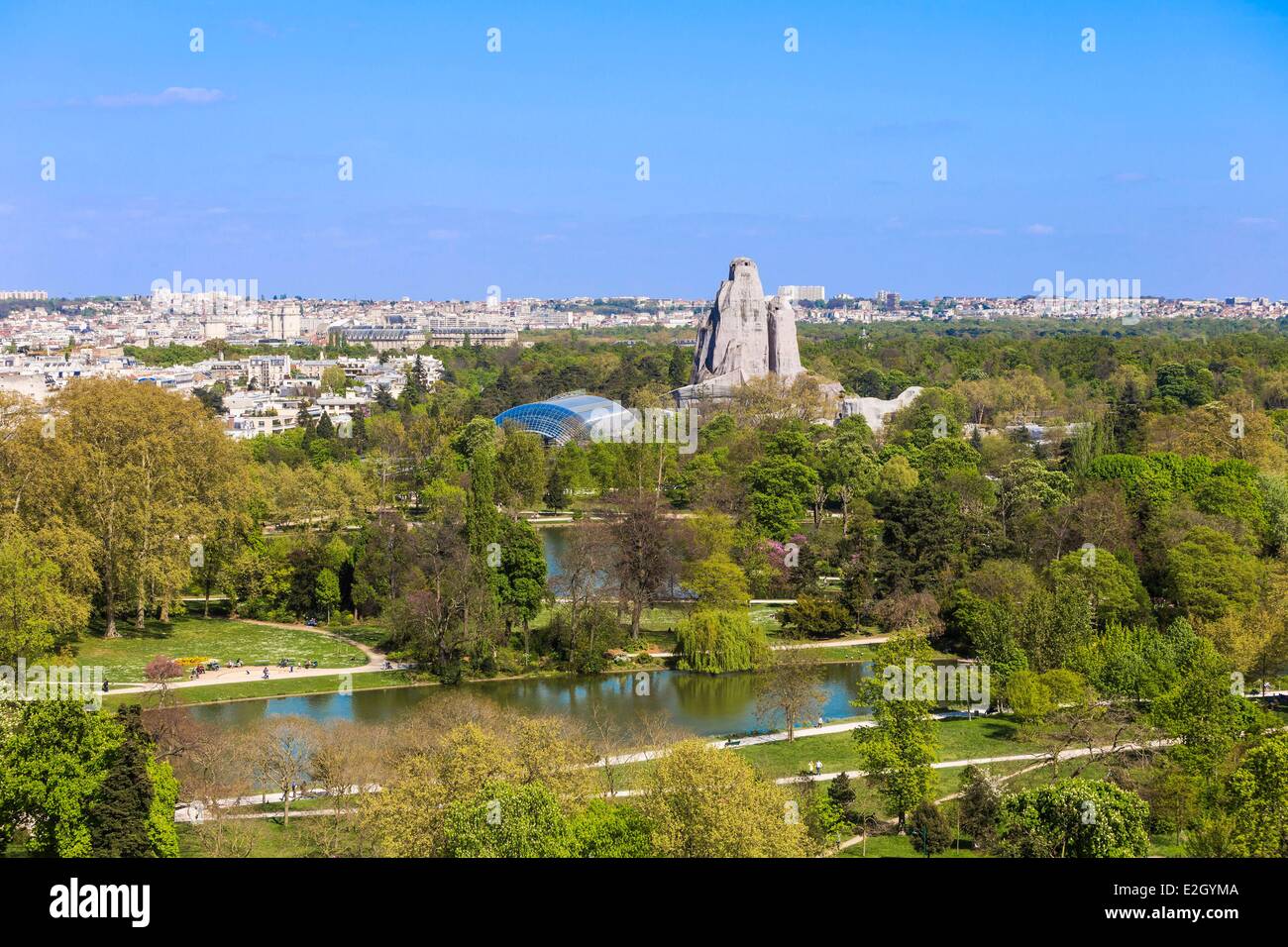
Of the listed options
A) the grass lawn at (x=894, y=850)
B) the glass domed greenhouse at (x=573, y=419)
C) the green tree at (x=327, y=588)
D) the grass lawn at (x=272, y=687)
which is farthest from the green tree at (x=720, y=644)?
the glass domed greenhouse at (x=573, y=419)

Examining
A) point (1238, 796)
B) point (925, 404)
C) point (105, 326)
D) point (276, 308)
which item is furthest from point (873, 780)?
point (276, 308)

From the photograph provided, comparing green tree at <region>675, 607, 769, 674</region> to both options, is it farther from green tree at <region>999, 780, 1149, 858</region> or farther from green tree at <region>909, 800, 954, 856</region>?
green tree at <region>999, 780, 1149, 858</region>

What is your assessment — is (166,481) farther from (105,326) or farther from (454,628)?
(105,326)
